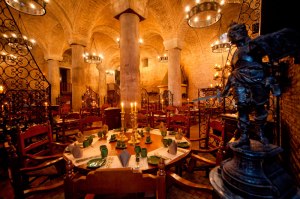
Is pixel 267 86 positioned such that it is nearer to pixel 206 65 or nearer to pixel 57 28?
pixel 206 65

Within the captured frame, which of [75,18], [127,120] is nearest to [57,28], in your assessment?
[75,18]

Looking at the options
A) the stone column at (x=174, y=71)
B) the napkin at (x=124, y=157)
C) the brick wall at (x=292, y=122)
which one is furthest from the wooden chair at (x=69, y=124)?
the stone column at (x=174, y=71)

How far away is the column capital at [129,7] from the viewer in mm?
4820

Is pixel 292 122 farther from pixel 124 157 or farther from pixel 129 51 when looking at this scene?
pixel 129 51

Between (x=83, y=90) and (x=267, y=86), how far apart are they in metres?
8.43

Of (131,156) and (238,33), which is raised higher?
(238,33)

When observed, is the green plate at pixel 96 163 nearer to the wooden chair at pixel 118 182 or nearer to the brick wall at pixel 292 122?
the wooden chair at pixel 118 182

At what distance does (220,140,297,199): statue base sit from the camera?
88 cm

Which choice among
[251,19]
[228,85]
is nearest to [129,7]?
[251,19]

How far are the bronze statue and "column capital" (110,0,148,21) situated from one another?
4.79m

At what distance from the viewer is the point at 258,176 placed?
3.01ft

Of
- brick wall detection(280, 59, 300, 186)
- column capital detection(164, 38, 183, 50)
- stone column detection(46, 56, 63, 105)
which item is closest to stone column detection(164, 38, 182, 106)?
column capital detection(164, 38, 183, 50)

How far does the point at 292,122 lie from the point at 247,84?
3.61 feet

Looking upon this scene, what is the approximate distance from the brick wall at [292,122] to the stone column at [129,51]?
154 inches
